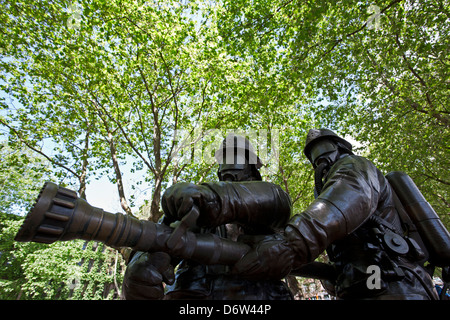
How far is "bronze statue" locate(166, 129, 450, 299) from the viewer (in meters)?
1.43

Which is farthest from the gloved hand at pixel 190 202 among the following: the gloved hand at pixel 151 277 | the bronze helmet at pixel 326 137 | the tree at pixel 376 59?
the tree at pixel 376 59

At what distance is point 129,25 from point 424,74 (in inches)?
395

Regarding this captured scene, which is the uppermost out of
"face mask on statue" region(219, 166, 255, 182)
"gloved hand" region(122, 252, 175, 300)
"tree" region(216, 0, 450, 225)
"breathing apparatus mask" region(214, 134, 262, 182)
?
"tree" region(216, 0, 450, 225)

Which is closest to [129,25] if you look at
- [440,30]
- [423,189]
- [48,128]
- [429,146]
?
[48,128]

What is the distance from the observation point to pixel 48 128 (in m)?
10.5

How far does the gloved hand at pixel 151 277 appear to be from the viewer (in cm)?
140

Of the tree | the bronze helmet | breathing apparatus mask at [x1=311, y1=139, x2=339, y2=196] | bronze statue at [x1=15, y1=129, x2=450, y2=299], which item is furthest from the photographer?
the tree

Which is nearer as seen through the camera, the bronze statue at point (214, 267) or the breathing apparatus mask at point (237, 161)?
the bronze statue at point (214, 267)

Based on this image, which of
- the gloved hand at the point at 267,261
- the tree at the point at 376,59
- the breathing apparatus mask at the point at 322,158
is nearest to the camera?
the gloved hand at the point at 267,261

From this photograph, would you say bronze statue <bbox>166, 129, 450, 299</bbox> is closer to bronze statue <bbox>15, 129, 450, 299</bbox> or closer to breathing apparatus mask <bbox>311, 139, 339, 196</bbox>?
bronze statue <bbox>15, 129, 450, 299</bbox>

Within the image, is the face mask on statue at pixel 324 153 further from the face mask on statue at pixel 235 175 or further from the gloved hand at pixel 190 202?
the gloved hand at pixel 190 202

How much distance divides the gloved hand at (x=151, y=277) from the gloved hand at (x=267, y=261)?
39 cm

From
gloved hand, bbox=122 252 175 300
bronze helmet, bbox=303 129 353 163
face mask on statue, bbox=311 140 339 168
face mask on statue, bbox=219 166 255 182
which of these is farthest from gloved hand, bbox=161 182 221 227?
bronze helmet, bbox=303 129 353 163

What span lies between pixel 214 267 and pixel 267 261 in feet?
2.47
